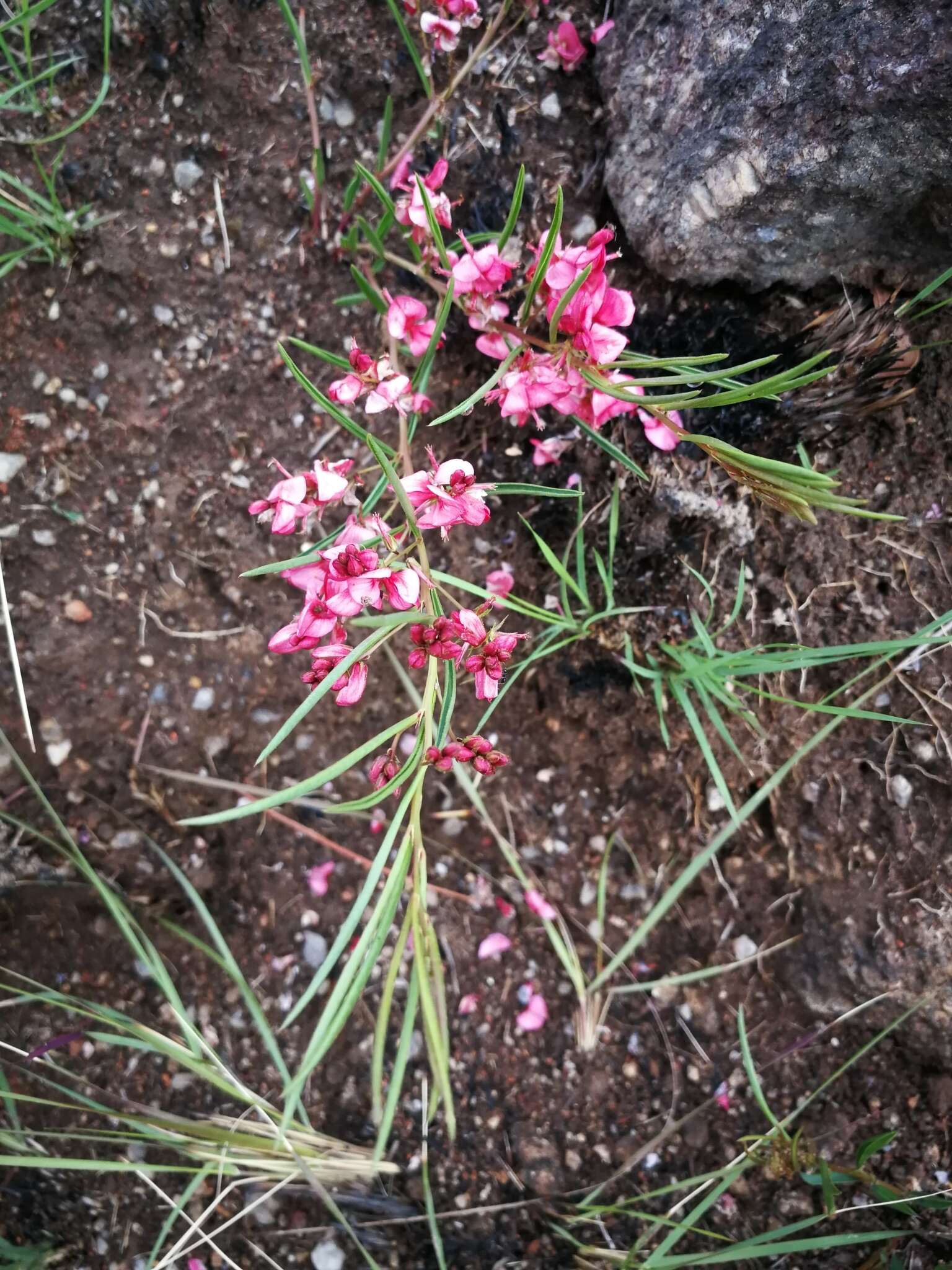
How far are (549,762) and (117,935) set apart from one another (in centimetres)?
94

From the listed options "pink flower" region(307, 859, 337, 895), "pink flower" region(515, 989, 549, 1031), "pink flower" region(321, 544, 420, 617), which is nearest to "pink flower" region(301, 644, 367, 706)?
"pink flower" region(321, 544, 420, 617)

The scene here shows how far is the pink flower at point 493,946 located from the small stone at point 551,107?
1.60 meters

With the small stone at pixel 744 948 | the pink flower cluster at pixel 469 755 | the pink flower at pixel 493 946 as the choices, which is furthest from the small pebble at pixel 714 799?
the pink flower cluster at pixel 469 755

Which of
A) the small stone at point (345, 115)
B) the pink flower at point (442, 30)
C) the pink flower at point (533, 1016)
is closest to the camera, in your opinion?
the pink flower at point (442, 30)

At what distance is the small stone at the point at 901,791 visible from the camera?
155cm

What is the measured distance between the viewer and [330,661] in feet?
3.48

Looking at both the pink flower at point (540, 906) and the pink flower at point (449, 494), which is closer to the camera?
the pink flower at point (449, 494)

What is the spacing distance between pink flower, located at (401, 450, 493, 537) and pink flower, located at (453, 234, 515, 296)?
1.12 feet

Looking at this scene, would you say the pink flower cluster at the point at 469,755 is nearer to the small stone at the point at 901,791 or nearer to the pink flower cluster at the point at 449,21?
the small stone at the point at 901,791

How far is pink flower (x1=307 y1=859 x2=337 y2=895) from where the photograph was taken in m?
1.72

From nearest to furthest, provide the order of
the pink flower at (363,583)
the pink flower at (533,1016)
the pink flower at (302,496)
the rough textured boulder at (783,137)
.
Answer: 1. the pink flower at (363,583)
2. the pink flower at (302,496)
3. the rough textured boulder at (783,137)
4. the pink flower at (533,1016)

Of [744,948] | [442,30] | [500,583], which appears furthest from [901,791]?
[442,30]

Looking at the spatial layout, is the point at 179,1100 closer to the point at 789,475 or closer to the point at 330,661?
the point at 330,661

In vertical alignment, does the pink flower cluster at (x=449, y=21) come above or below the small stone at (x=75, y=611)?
above
